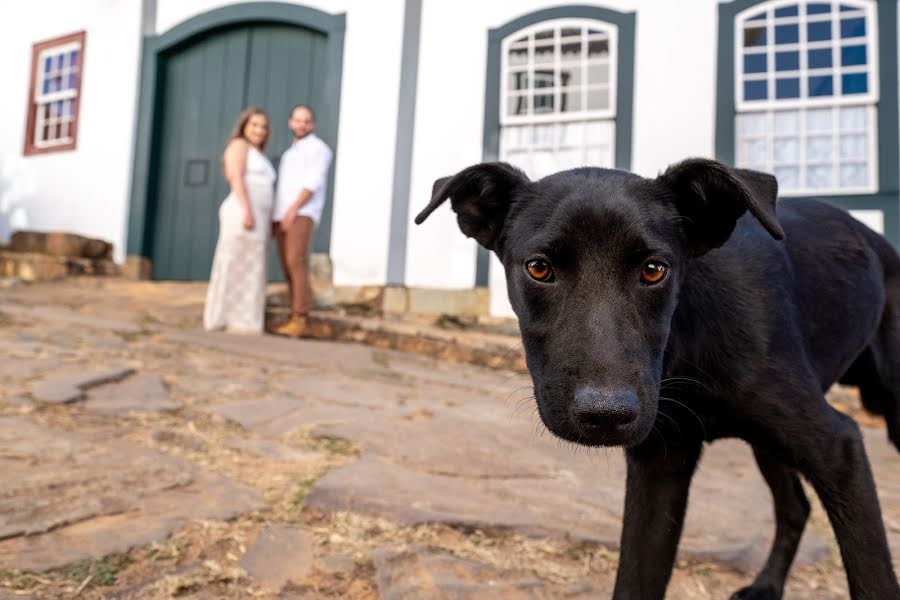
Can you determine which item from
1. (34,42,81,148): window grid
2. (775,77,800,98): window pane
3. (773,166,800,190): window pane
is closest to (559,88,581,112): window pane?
(775,77,800,98): window pane

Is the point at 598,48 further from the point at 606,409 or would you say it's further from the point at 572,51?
the point at 606,409

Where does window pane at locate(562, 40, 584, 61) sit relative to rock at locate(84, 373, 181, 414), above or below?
above

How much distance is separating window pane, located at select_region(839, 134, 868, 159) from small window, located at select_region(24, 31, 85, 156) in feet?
34.1

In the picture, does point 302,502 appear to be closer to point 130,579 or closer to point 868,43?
point 130,579

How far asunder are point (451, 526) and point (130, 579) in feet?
3.32

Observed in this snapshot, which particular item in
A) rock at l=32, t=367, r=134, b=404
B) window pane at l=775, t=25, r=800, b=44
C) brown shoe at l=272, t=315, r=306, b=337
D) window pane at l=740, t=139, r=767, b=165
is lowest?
rock at l=32, t=367, r=134, b=404

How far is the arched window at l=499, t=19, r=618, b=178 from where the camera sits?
26.9ft

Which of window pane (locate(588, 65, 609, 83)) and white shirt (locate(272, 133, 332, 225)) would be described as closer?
white shirt (locate(272, 133, 332, 225))

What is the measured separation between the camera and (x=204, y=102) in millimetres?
10148

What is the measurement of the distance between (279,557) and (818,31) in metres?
7.90

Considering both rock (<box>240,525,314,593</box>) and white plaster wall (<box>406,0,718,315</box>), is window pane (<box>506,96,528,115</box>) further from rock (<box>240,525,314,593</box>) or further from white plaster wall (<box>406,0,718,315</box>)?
rock (<box>240,525,314,593</box>)

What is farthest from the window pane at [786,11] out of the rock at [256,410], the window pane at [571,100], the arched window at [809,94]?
the rock at [256,410]

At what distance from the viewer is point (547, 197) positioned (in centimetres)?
185

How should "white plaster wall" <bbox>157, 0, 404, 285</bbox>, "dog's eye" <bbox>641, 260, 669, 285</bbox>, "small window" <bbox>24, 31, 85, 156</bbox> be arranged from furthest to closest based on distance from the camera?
"small window" <bbox>24, 31, 85, 156</bbox>
"white plaster wall" <bbox>157, 0, 404, 285</bbox>
"dog's eye" <bbox>641, 260, 669, 285</bbox>
